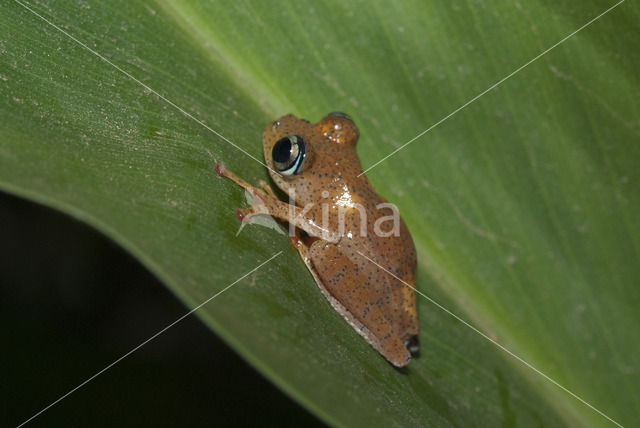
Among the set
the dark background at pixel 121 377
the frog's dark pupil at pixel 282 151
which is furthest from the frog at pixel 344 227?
the dark background at pixel 121 377

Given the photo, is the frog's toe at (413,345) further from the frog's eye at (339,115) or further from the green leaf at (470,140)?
the frog's eye at (339,115)

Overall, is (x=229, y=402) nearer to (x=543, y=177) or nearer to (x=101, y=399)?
(x=101, y=399)

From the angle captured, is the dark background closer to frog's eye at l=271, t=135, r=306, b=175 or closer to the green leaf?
the green leaf

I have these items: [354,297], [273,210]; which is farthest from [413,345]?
[273,210]

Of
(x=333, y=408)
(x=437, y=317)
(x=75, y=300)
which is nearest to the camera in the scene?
(x=333, y=408)

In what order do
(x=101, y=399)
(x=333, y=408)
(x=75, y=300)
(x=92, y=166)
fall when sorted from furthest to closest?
1. (x=75, y=300)
2. (x=101, y=399)
3. (x=92, y=166)
4. (x=333, y=408)

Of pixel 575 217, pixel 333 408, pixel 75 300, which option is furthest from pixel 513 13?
pixel 75 300
